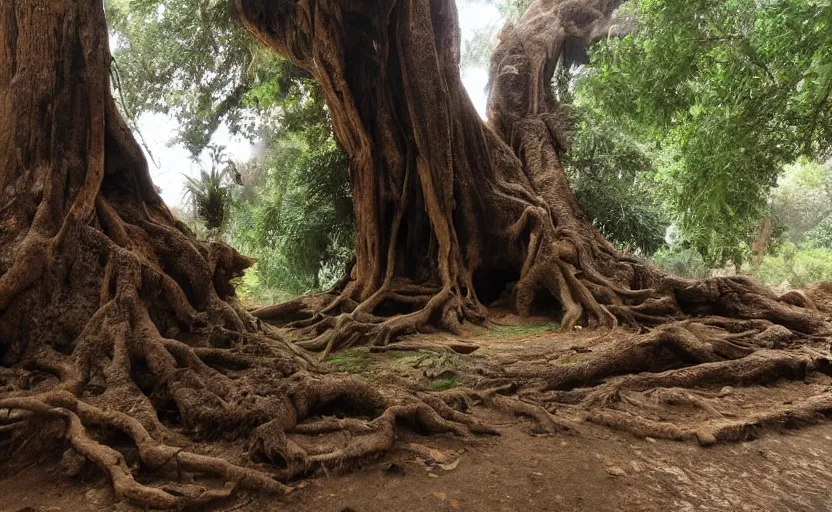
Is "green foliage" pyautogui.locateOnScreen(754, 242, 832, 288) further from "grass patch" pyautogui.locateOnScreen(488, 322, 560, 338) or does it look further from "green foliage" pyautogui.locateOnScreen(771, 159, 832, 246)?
"grass patch" pyautogui.locateOnScreen(488, 322, 560, 338)

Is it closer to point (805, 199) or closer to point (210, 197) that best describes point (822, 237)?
point (805, 199)

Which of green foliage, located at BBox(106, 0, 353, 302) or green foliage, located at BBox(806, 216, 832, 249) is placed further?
green foliage, located at BBox(806, 216, 832, 249)

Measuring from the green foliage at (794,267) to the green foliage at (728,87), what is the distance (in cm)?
894

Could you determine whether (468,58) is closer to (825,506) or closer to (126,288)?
(126,288)

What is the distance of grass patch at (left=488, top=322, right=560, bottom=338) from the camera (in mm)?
5932

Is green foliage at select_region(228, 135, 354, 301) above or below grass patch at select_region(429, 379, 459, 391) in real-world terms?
above

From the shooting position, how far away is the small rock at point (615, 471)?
2.27 metres

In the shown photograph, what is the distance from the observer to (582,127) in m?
9.73

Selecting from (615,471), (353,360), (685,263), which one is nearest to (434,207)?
(353,360)

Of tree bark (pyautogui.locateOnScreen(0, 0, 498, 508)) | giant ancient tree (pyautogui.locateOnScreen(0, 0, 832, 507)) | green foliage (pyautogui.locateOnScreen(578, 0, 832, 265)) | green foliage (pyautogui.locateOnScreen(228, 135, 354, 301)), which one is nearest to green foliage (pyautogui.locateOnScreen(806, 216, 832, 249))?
green foliage (pyautogui.locateOnScreen(578, 0, 832, 265))

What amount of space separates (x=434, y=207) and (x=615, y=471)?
5147mm

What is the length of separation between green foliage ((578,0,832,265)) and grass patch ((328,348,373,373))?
4.72 metres

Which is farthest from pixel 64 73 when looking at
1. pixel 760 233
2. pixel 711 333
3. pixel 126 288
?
pixel 760 233

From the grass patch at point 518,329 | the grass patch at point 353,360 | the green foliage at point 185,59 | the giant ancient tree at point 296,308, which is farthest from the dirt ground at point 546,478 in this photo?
the green foliage at point 185,59
